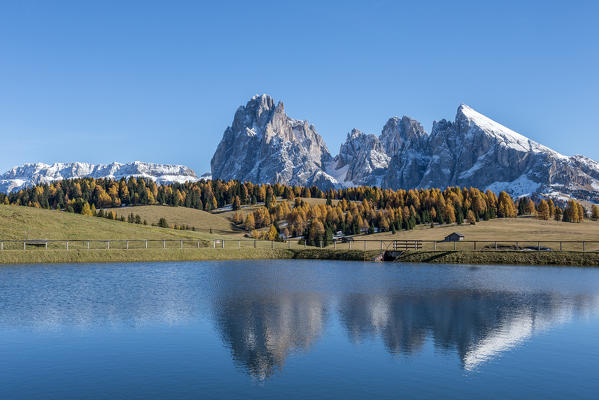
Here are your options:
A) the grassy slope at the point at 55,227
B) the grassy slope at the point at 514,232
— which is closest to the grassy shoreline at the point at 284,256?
the grassy slope at the point at 55,227

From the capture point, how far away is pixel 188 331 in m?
30.3

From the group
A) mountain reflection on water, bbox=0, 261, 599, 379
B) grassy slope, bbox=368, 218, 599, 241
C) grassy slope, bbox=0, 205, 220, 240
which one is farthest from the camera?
grassy slope, bbox=368, 218, 599, 241

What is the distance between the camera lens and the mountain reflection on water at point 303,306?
28297 millimetres

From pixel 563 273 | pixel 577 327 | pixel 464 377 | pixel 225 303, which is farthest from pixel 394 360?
pixel 563 273

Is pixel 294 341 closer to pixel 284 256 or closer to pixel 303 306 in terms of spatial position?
pixel 303 306

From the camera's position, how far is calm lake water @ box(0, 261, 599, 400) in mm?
20500

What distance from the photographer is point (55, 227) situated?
3967 inches

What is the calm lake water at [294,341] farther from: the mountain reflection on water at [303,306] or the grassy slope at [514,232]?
the grassy slope at [514,232]

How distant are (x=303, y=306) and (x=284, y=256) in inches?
2496

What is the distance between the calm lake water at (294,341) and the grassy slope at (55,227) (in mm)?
44441

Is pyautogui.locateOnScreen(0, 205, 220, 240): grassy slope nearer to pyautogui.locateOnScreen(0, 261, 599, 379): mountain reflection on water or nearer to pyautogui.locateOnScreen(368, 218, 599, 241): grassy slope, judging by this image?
pyautogui.locateOnScreen(0, 261, 599, 379): mountain reflection on water

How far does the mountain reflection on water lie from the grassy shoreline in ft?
50.0

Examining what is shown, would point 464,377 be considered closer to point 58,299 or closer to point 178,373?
point 178,373

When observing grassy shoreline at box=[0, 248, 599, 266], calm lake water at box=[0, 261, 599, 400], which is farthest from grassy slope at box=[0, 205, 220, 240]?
calm lake water at box=[0, 261, 599, 400]
